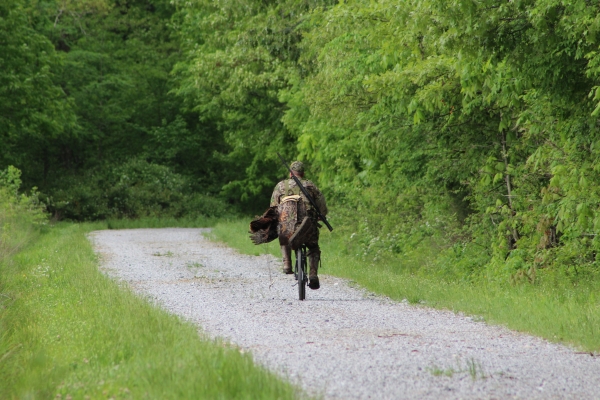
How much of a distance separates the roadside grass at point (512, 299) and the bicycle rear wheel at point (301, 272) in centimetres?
127

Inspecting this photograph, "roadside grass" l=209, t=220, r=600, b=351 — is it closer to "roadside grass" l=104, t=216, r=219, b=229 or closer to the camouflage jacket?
the camouflage jacket

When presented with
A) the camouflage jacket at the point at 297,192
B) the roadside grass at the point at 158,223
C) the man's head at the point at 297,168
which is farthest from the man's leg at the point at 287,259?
the roadside grass at the point at 158,223

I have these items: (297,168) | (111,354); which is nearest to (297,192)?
(297,168)

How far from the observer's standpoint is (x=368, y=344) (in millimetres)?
7871

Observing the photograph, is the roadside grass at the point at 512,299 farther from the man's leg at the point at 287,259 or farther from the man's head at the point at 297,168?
the man's head at the point at 297,168

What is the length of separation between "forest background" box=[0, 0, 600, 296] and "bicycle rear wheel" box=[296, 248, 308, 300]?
3013mm

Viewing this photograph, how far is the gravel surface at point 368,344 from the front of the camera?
6.14 metres

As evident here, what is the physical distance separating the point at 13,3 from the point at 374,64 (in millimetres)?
20863

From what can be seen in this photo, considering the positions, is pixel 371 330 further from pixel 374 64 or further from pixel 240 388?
pixel 374 64

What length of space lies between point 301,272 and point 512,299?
2.77 metres

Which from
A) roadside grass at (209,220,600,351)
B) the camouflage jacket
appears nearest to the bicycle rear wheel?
the camouflage jacket

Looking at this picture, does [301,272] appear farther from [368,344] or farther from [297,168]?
[368,344]

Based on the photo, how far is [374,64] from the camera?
15.8 meters

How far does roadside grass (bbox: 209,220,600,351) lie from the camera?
838cm
